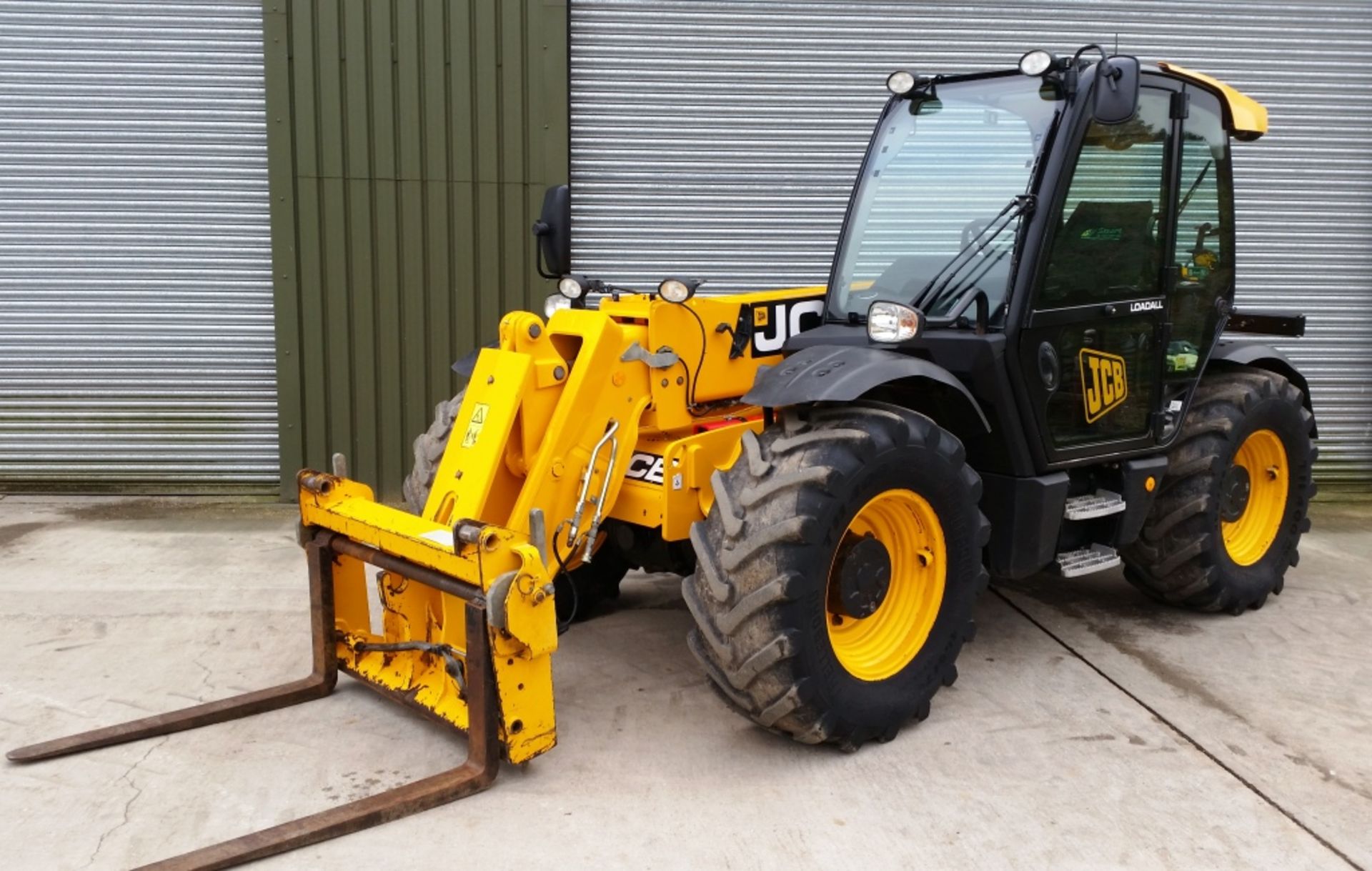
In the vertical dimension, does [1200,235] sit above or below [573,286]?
above

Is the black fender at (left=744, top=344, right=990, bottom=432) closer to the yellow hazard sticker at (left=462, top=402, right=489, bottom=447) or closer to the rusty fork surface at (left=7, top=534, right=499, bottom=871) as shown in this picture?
the yellow hazard sticker at (left=462, top=402, right=489, bottom=447)

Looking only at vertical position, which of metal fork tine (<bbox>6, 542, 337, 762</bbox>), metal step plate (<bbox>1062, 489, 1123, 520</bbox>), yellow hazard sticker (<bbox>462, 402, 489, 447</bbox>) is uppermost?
yellow hazard sticker (<bbox>462, 402, 489, 447</bbox>)

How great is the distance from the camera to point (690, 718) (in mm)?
4219

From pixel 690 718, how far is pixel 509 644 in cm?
101

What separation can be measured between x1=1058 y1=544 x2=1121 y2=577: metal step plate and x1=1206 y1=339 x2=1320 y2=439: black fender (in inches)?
47.0

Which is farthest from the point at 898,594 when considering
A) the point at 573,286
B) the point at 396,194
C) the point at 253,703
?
the point at 396,194

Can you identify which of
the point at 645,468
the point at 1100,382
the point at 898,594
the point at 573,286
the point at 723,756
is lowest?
the point at 723,756

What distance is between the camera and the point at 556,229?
4.49 metres

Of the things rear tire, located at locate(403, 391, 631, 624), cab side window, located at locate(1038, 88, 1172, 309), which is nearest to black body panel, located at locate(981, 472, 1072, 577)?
cab side window, located at locate(1038, 88, 1172, 309)

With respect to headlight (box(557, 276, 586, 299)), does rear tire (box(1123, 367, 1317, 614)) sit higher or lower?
lower

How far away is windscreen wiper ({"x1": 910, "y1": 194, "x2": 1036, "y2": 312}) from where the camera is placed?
4340 millimetres

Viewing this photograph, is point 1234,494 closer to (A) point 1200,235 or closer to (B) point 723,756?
(A) point 1200,235

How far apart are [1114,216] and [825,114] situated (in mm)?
3474

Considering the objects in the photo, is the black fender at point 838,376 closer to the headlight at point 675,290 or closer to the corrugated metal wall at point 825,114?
the headlight at point 675,290
